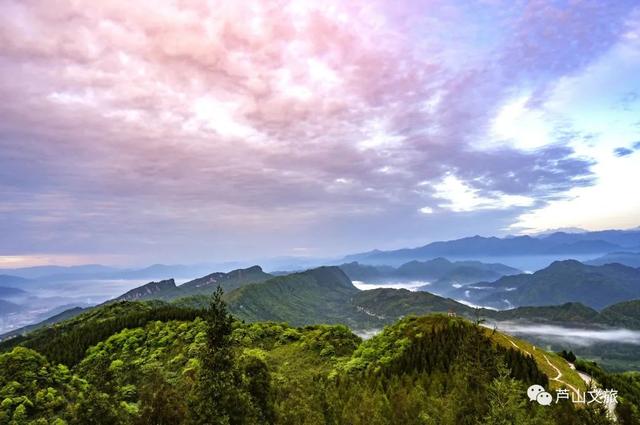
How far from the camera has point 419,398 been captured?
69.7 meters

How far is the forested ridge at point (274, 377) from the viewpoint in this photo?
43062 mm

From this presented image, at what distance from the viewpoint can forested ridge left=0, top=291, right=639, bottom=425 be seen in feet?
141

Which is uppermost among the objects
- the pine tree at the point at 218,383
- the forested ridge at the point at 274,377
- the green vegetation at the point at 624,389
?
the pine tree at the point at 218,383

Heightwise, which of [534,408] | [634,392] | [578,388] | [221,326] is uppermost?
[221,326]

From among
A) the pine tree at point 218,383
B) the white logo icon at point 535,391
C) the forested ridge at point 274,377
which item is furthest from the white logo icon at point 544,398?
the pine tree at point 218,383

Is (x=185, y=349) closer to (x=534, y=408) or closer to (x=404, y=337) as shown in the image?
(x=404, y=337)

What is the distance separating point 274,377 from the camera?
95188 millimetres

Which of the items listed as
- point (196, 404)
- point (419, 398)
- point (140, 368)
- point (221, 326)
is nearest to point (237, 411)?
point (196, 404)

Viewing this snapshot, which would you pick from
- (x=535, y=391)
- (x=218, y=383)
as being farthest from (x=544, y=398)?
(x=218, y=383)

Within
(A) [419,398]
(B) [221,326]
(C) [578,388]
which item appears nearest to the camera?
(B) [221,326]

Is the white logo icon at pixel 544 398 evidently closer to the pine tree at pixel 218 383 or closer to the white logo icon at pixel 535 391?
the white logo icon at pixel 535 391

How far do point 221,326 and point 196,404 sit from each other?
8.11 meters

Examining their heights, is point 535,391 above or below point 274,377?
above

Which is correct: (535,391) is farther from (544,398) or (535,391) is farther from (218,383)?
(218,383)
